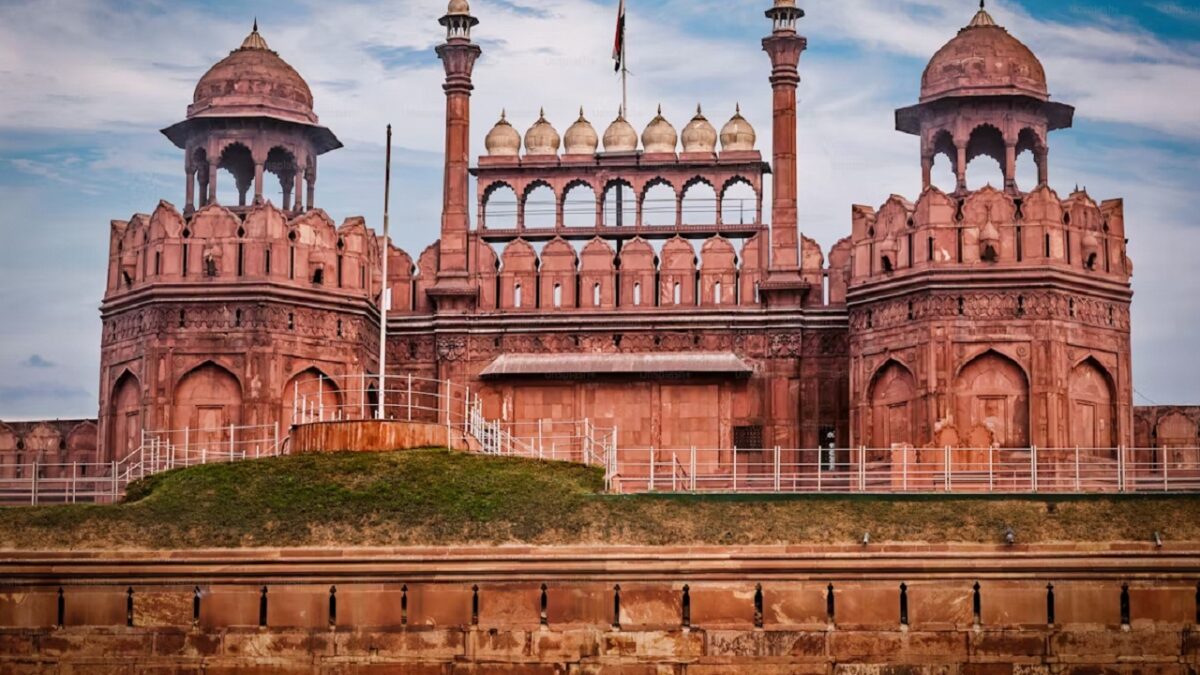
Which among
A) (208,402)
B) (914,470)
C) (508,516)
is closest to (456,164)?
(208,402)

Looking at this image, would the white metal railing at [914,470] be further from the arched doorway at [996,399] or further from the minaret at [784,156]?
the minaret at [784,156]

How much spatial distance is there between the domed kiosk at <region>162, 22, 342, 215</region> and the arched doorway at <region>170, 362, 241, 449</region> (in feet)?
17.9

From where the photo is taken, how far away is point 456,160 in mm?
66938

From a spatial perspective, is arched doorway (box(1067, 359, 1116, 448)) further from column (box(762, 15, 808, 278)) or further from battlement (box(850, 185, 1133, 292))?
column (box(762, 15, 808, 278))

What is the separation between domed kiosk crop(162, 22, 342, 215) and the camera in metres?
65.8

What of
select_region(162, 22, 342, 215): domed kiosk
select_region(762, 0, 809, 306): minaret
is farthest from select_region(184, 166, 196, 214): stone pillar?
select_region(762, 0, 809, 306): minaret

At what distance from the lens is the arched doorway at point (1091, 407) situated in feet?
198

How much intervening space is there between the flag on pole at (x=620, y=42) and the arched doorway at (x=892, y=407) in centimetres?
1301

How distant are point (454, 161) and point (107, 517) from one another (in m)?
18.6

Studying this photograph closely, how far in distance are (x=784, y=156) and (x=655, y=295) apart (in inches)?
203

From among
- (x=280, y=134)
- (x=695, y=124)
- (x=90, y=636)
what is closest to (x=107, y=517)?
(x=90, y=636)

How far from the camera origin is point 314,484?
174 ft

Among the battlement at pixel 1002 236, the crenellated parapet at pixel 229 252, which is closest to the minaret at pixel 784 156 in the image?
the battlement at pixel 1002 236

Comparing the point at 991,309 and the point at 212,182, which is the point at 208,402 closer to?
the point at 212,182
